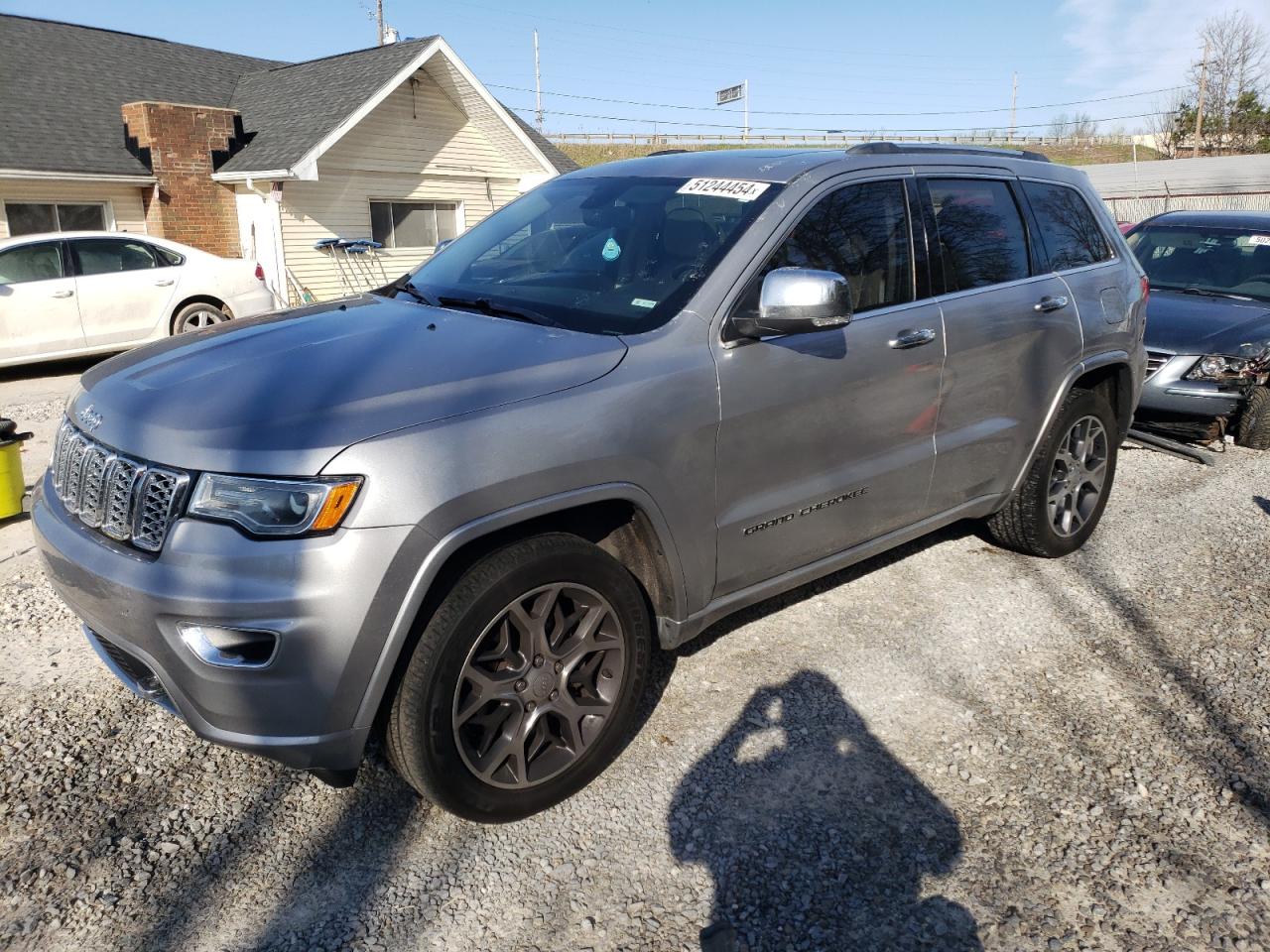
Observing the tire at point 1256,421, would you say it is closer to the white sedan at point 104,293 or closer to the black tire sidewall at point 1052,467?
the black tire sidewall at point 1052,467

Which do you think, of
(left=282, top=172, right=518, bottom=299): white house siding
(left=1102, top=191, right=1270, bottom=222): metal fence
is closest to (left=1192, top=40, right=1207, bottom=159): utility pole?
(left=1102, top=191, right=1270, bottom=222): metal fence

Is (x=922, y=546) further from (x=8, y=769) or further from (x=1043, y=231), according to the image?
(x=8, y=769)

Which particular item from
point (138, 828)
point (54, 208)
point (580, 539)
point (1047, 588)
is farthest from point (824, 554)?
point (54, 208)

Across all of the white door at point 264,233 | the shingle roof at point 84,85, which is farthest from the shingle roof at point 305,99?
the shingle roof at point 84,85

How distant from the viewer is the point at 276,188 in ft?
51.4

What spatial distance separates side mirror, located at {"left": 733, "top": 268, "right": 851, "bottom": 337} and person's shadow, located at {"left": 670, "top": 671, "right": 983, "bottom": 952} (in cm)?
145

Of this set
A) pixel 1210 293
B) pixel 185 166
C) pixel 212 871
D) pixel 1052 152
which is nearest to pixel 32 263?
pixel 185 166

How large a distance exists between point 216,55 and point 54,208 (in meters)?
6.57

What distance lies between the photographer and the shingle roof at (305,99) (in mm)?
15672

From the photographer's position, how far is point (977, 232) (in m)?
4.36

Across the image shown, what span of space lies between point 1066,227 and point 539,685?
3598 mm

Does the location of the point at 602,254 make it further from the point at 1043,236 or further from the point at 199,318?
the point at 199,318

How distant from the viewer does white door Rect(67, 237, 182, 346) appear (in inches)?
A: 427

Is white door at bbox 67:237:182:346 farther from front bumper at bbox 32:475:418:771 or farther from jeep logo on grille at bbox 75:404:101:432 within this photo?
front bumper at bbox 32:475:418:771
